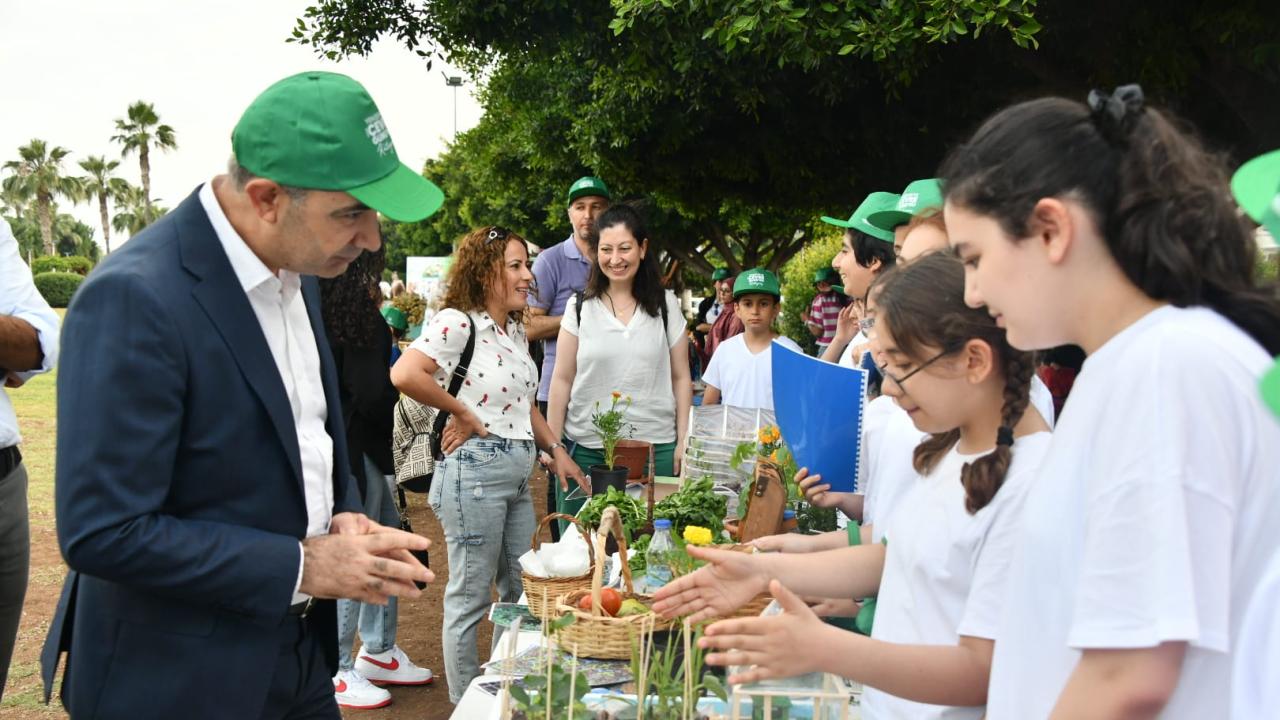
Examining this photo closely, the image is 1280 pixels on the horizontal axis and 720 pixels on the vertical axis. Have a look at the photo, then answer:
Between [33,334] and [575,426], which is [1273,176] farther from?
[575,426]

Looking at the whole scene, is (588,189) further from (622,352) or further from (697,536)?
(697,536)

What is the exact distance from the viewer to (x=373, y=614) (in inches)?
184

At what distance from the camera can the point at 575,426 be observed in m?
4.75

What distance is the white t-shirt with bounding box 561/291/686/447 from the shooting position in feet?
15.3

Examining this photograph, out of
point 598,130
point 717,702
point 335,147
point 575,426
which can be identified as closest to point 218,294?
point 335,147

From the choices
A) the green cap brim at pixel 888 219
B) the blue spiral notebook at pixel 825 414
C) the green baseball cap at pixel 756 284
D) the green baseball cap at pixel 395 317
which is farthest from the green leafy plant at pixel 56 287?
the blue spiral notebook at pixel 825 414

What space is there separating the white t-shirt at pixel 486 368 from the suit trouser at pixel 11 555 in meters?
1.44

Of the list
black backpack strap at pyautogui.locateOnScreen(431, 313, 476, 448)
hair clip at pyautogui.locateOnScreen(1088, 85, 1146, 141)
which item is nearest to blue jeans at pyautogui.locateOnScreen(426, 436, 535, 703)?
black backpack strap at pyautogui.locateOnScreen(431, 313, 476, 448)

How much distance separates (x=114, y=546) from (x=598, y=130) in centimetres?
700

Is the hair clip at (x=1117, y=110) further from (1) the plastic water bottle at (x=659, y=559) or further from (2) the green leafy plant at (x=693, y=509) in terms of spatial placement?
(2) the green leafy plant at (x=693, y=509)

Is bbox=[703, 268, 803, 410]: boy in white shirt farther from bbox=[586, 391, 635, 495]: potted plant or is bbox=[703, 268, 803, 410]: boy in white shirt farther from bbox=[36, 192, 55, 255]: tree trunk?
bbox=[36, 192, 55, 255]: tree trunk

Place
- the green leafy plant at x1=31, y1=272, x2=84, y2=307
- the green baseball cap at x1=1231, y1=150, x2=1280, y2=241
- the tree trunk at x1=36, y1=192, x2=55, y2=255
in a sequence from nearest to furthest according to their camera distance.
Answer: the green baseball cap at x1=1231, y1=150, x2=1280, y2=241 → the green leafy plant at x1=31, y1=272, x2=84, y2=307 → the tree trunk at x1=36, y1=192, x2=55, y2=255

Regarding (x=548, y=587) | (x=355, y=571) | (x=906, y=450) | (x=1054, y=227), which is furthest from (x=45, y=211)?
(x=1054, y=227)

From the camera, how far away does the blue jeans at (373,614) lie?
4.42 m
